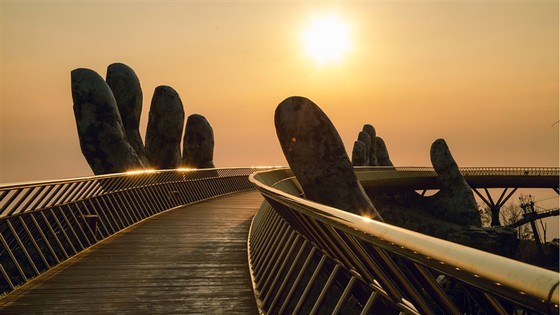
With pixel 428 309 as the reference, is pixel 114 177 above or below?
below

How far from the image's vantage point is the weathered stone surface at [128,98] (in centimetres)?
2869

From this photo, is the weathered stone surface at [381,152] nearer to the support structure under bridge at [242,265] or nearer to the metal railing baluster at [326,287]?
the support structure under bridge at [242,265]

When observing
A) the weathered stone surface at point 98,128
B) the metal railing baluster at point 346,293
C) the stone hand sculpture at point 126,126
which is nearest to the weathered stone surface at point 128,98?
the stone hand sculpture at point 126,126

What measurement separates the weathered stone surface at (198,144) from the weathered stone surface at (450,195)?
66.6ft

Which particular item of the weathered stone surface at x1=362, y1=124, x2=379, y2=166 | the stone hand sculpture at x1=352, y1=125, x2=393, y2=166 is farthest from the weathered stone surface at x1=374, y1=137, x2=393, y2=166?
the weathered stone surface at x1=362, y1=124, x2=379, y2=166

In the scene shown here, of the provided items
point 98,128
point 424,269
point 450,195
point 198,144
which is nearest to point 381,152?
point 450,195

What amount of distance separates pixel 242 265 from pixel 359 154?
42.0 m

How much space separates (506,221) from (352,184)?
57245 mm

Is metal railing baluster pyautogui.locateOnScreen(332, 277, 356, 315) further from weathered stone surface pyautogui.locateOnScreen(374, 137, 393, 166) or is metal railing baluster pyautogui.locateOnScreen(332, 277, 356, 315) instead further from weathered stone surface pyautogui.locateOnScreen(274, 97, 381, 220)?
weathered stone surface pyautogui.locateOnScreen(374, 137, 393, 166)

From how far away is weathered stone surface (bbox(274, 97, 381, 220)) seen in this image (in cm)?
1641

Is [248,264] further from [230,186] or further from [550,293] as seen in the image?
[230,186]

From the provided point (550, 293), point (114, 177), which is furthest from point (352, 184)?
point (550, 293)

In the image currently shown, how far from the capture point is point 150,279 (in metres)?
7.43

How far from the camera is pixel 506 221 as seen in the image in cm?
6631
